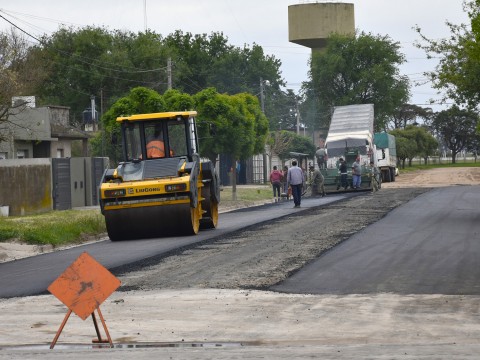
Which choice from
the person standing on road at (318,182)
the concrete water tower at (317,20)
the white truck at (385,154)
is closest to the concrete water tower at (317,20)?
the concrete water tower at (317,20)

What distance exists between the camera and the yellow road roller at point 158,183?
26250mm

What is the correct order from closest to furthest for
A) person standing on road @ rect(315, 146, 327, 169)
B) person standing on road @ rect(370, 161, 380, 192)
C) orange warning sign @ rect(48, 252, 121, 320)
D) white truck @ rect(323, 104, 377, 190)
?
1. orange warning sign @ rect(48, 252, 121, 320)
2. person standing on road @ rect(370, 161, 380, 192)
3. white truck @ rect(323, 104, 377, 190)
4. person standing on road @ rect(315, 146, 327, 169)

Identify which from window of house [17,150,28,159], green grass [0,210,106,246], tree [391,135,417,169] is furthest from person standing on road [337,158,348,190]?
tree [391,135,417,169]

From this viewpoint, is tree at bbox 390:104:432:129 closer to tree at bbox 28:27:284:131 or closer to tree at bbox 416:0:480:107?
tree at bbox 28:27:284:131

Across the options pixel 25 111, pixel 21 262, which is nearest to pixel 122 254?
pixel 21 262

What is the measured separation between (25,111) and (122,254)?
103 ft

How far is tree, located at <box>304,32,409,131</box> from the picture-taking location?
10738 centimetres

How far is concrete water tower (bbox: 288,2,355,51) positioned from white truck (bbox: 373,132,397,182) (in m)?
29.1

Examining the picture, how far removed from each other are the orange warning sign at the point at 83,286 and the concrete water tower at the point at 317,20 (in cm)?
9151

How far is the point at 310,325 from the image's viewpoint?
41.0 feet

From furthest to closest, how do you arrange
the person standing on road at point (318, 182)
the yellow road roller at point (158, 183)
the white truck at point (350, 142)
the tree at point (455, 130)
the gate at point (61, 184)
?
1. the tree at point (455, 130)
2. the white truck at point (350, 142)
3. the person standing on road at point (318, 182)
4. the gate at point (61, 184)
5. the yellow road roller at point (158, 183)

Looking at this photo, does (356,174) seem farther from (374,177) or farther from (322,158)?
(322,158)

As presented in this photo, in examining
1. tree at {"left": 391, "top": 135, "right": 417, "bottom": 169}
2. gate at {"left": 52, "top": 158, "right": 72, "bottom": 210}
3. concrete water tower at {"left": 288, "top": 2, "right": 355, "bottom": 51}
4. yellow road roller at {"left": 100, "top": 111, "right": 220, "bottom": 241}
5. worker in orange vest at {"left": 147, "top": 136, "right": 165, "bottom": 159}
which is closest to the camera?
yellow road roller at {"left": 100, "top": 111, "right": 220, "bottom": 241}

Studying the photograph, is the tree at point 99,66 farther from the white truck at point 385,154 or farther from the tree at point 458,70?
the tree at point 458,70
